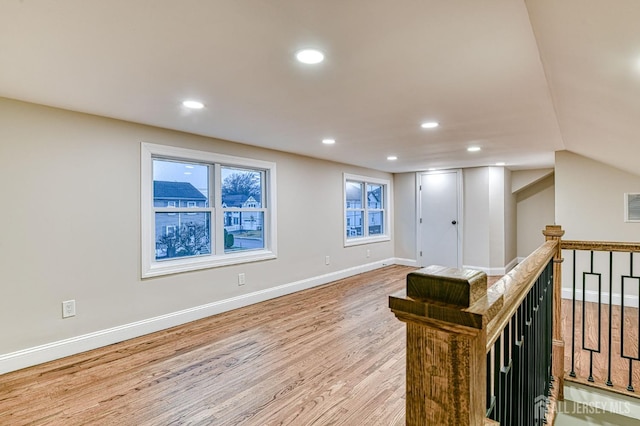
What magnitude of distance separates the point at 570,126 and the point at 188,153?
3907 millimetres

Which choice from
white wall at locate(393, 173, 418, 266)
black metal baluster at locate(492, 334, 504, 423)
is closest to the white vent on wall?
white wall at locate(393, 173, 418, 266)

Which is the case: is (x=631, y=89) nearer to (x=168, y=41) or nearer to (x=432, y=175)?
(x=168, y=41)

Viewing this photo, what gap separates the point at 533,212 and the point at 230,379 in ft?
23.7

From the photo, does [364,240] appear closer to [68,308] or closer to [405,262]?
[405,262]

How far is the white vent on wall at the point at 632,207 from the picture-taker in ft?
13.6

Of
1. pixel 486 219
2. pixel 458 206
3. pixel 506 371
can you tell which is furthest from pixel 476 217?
pixel 506 371

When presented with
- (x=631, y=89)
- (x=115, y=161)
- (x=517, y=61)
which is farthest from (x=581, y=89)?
(x=115, y=161)

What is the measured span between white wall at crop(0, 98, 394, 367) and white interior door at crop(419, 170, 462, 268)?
14.9 feet

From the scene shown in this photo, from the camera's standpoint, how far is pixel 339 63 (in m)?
1.89

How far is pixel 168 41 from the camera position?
1.66m

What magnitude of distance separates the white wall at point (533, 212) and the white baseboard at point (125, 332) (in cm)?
538

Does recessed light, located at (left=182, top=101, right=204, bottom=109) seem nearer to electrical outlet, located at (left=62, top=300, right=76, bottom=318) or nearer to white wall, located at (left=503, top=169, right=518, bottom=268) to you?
electrical outlet, located at (left=62, top=300, right=76, bottom=318)

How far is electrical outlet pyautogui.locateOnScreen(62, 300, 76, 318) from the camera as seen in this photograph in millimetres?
2756

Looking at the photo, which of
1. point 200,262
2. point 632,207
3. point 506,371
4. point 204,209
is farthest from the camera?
point 632,207
